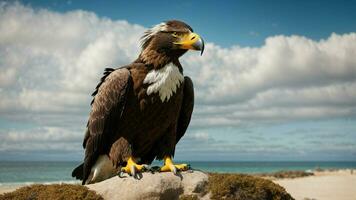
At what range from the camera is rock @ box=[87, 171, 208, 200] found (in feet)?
21.2

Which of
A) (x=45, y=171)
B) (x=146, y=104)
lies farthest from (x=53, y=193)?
(x=45, y=171)

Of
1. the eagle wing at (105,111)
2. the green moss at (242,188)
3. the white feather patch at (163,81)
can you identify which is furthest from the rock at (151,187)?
the white feather patch at (163,81)

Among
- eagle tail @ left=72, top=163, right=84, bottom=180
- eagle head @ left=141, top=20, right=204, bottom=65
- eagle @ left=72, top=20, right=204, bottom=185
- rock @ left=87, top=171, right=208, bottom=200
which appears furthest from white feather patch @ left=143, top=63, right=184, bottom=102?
eagle tail @ left=72, top=163, right=84, bottom=180

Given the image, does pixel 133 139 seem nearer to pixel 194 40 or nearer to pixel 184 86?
pixel 184 86

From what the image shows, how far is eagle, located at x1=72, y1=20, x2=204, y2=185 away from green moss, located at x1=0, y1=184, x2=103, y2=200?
58 cm

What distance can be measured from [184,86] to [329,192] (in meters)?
16.4

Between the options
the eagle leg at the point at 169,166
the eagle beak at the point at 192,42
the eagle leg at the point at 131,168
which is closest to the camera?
the eagle beak at the point at 192,42

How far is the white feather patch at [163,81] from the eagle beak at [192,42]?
411mm

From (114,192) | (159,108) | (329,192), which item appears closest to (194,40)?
(159,108)

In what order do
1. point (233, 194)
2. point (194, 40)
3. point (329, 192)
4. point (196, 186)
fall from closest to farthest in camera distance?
point (194, 40), point (196, 186), point (233, 194), point (329, 192)

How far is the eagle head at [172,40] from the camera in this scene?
634cm

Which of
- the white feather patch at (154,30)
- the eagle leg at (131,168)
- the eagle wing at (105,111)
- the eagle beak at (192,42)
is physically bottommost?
the eagle leg at (131,168)

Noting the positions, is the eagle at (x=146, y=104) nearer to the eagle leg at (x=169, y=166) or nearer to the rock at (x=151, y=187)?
the eagle leg at (x=169, y=166)

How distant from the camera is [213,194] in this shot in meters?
7.10
